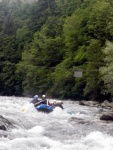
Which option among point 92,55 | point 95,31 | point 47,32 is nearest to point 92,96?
point 92,55

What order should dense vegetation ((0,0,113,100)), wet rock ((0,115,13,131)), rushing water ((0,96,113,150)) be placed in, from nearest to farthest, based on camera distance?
rushing water ((0,96,113,150)) < wet rock ((0,115,13,131)) < dense vegetation ((0,0,113,100))

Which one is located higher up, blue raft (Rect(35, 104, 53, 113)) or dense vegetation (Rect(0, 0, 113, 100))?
dense vegetation (Rect(0, 0, 113, 100))

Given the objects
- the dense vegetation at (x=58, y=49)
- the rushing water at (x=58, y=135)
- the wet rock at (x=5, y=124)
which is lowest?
the rushing water at (x=58, y=135)

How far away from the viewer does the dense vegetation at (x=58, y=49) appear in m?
42.8

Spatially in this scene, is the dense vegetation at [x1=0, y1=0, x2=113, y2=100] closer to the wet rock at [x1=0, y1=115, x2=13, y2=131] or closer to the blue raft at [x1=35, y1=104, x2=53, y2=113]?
the blue raft at [x1=35, y1=104, x2=53, y2=113]

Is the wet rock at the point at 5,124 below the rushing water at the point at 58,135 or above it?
above

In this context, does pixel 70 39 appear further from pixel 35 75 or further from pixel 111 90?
pixel 111 90

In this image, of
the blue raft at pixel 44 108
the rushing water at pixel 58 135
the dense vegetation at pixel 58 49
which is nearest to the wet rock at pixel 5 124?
the rushing water at pixel 58 135

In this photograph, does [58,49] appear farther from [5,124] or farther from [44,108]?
[5,124]

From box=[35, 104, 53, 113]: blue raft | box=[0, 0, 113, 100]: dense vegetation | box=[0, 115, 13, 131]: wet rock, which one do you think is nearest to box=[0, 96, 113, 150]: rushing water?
box=[0, 115, 13, 131]: wet rock

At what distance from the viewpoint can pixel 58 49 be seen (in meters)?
58.2

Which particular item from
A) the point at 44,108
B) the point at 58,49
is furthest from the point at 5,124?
the point at 58,49

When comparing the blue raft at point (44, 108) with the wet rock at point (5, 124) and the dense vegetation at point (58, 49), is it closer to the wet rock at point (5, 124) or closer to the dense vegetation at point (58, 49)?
the wet rock at point (5, 124)

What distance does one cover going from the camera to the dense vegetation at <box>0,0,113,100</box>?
4278 cm
